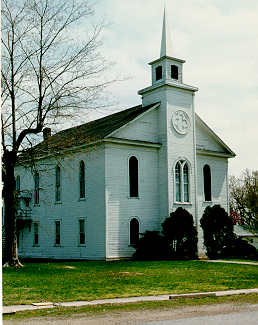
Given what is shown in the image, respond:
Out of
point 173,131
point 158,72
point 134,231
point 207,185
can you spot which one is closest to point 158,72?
point 158,72

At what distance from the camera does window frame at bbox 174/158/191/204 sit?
31.1 m

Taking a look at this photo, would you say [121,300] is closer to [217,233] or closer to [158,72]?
[217,233]

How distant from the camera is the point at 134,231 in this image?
29.3 metres

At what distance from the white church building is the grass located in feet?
54.4

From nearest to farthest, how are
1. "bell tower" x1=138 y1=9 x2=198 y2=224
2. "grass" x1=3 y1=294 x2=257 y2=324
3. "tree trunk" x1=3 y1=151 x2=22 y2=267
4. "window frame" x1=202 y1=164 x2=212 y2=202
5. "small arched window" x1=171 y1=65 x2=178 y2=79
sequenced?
1. "grass" x1=3 y1=294 x2=257 y2=324
2. "tree trunk" x1=3 y1=151 x2=22 y2=267
3. "bell tower" x1=138 y1=9 x2=198 y2=224
4. "small arched window" x1=171 y1=65 x2=178 y2=79
5. "window frame" x1=202 y1=164 x2=212 y2=202

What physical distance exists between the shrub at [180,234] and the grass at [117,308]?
54.5 feet

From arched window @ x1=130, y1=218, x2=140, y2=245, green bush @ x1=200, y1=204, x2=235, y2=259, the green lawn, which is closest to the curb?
the green lawn

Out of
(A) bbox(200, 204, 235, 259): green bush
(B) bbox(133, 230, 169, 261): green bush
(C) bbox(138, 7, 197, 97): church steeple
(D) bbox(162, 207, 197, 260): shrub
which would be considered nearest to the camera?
(B) bbox(133, 230, 169, 261): green bush

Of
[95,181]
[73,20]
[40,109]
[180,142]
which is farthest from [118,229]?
[73,20]

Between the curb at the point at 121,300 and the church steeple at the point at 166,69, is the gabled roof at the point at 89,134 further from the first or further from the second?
the curb at the point at 121,300

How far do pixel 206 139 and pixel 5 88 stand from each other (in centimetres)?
1738

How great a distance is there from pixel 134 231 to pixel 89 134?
7798 millimetres

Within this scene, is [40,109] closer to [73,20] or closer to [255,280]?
[73,20]

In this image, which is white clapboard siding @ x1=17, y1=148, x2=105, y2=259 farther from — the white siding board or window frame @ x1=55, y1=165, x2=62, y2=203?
the white siding board
